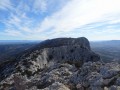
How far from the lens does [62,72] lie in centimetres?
5503

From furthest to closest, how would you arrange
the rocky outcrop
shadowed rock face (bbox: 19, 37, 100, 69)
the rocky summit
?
1. shadowed rock face (bbox: 19, 37, 100, 69)
2. the rocky outcrop
3. the rocky summit

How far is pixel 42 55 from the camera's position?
10912cm

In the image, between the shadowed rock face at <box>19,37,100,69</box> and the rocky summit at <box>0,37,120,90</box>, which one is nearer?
the rocky summit at <box>0,37,120,90</box>

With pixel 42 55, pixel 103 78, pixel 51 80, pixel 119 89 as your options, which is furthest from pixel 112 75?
pixel 42 55

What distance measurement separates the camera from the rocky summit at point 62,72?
1411 inches

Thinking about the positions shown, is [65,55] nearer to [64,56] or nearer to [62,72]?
[64,56]

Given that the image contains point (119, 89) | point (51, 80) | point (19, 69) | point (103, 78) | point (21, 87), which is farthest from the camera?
point (19, 69)

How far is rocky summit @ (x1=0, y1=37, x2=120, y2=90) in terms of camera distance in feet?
118

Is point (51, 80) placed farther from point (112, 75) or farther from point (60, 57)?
point (60, 57)

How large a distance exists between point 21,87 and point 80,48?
81986 millimetres

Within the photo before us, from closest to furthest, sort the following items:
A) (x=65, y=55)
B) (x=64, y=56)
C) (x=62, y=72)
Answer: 1. (x=62, y=72)
2. (x=64, y=56)
3. (x=65, y=55)

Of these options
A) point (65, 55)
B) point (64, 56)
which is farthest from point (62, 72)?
point (65, 55)

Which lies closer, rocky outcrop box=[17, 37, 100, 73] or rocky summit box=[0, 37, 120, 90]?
rocky summit box=[0, 37, 120, 90]

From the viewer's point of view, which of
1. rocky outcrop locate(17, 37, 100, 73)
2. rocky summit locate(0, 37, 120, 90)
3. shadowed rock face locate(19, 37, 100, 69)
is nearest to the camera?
rocky summit locate(0, 37, 120, 90)
